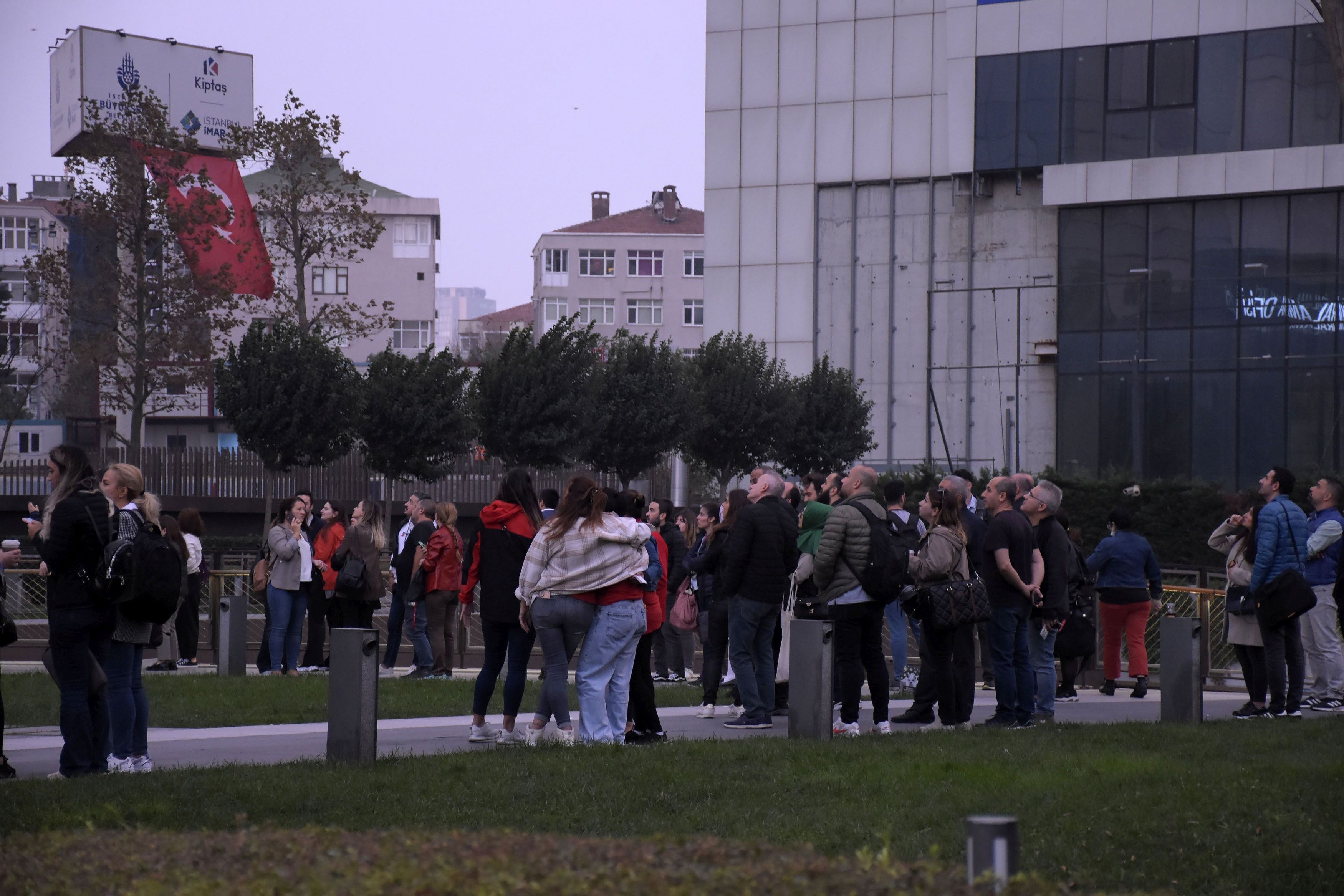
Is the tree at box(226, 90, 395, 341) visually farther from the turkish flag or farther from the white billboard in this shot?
the white billboard

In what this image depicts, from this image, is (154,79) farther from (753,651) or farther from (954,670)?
(954,670)

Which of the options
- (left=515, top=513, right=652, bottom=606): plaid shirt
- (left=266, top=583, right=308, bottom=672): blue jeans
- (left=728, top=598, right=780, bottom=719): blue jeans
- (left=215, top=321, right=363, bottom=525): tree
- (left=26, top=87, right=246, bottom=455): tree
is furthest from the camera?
(left=26, top=87, right=246, bottom=455): tree

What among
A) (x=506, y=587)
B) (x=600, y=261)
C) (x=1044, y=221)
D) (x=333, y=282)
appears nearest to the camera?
(x=506, y=587)

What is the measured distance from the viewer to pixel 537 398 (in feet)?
124

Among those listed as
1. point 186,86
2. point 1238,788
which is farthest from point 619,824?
point 186,86

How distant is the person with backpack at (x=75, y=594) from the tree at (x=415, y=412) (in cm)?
2925

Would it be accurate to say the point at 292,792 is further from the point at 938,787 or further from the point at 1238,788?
the point at 1238,788

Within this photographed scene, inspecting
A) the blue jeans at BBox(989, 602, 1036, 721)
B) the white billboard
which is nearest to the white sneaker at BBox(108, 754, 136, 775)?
the blue jeans at BBox(989, 602, 1036, 721)

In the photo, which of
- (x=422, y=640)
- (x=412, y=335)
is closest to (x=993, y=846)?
(x=422, y=640)

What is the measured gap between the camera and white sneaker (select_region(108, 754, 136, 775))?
863cm

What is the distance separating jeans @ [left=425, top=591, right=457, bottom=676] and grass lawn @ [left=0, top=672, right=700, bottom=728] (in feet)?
2.31

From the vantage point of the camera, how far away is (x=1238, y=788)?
7648mm

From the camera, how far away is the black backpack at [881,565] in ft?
33.2

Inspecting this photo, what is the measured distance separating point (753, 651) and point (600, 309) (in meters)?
84.7
